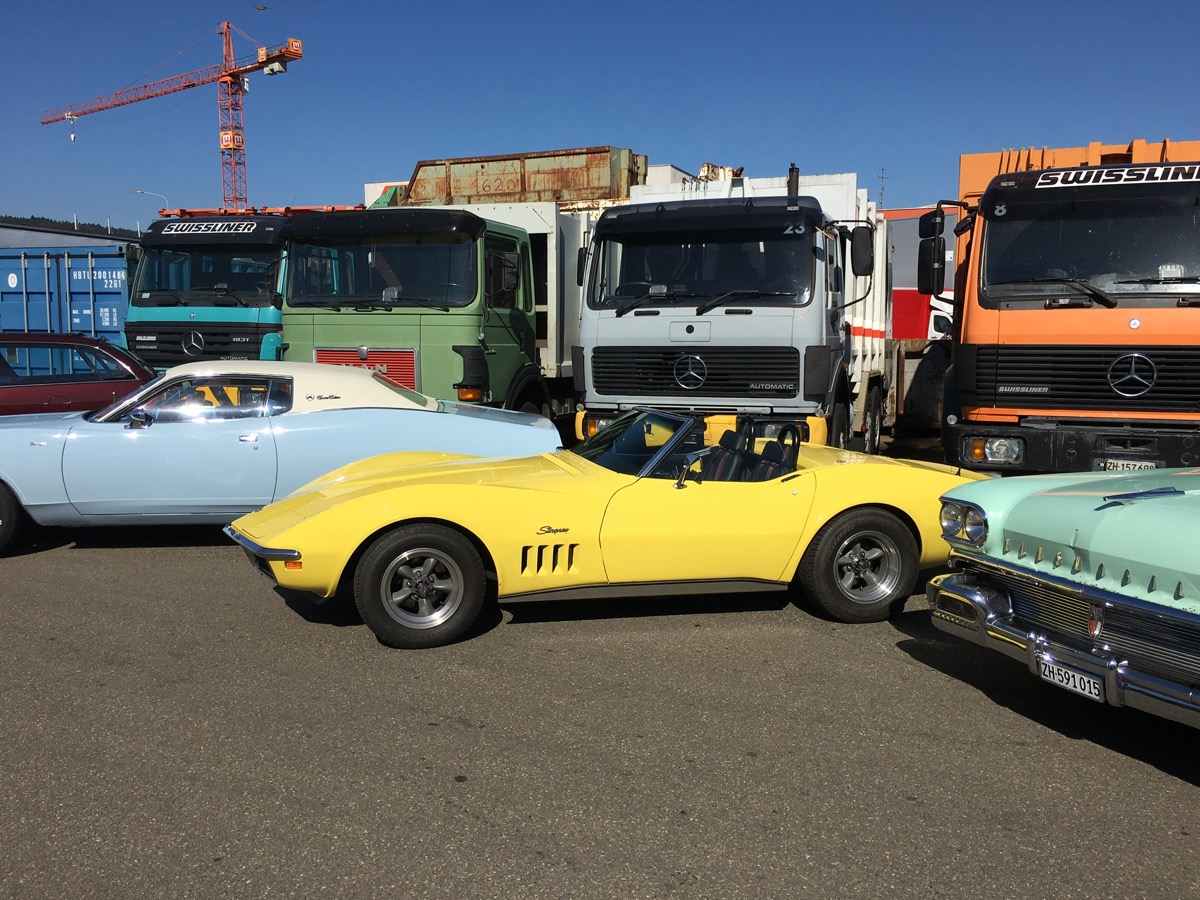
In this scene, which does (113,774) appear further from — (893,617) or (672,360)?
(672,360)

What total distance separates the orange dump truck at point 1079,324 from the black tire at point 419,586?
13.0 ft

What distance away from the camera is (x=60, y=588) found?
6.37 m

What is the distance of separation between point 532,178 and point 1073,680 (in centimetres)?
1127

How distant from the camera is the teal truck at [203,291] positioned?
11.2 metres

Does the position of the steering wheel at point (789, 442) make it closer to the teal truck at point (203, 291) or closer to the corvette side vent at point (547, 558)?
the corvette side vent at point (547, 558)

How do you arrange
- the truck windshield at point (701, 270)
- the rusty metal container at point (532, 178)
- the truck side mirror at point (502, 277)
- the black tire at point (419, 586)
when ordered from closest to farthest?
the black tire at point (419, 586), the truck windshield at point (701, 270), the truck side mirror at point (502, 277), the rusty metal container at point (532, 178)

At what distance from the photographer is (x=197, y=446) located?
701cm

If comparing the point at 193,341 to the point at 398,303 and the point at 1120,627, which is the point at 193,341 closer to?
the point at 398,303

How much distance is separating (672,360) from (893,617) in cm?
318

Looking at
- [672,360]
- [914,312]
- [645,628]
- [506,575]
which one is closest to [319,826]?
[506,575]

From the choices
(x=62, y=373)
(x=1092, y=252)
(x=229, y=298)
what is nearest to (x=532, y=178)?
(x=229, y=298)

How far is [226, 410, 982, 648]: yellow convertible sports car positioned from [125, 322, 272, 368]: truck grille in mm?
5961

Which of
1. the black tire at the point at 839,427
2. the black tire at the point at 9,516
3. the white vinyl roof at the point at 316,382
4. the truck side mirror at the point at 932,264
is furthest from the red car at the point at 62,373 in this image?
the truck side mirror at the point at 932,264

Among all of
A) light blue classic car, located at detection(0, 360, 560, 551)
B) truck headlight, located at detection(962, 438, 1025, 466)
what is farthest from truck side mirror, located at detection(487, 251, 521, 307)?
truck headlight, located at detection(962, 438, 1025, 466)
